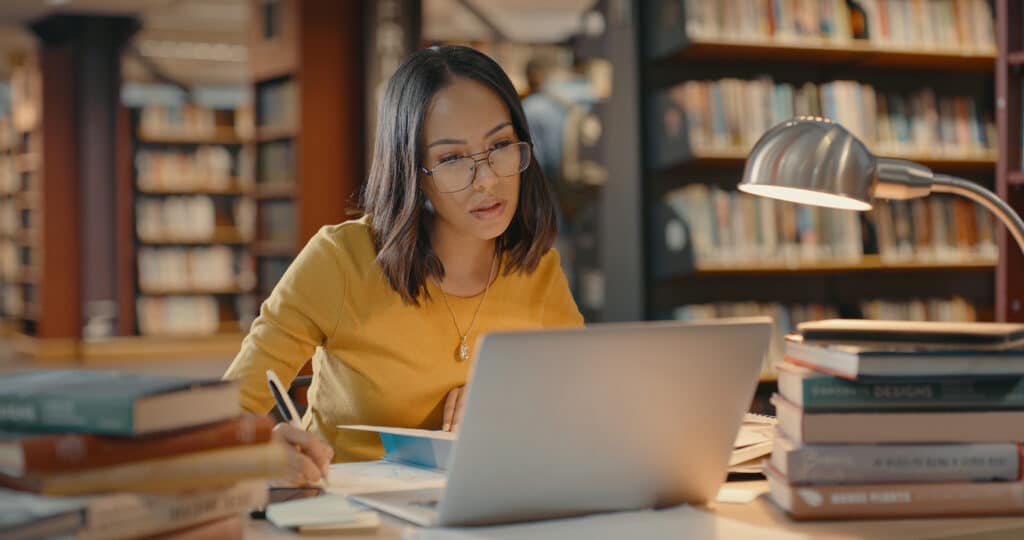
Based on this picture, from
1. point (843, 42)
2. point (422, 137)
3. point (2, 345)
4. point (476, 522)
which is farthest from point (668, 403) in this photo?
point (2, 345)

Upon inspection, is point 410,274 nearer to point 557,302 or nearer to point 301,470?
point 557,302

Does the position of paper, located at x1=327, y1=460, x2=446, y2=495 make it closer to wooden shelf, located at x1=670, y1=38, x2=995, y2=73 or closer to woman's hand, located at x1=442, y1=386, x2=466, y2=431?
woman's hand, located at x1=442, y1=386, x2=466, y2=431

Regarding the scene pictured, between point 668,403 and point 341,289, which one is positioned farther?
point 341,289

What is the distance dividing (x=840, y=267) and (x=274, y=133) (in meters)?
3.66

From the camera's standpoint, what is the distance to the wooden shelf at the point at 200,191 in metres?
8.83

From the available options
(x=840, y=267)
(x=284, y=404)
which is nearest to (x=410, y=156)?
(x=284, y=404)

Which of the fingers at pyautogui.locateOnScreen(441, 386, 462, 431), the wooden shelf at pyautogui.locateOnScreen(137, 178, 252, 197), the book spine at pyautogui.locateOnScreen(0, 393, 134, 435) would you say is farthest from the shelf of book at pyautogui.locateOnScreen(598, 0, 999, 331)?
the wooden shelf at pyautogui.locateOnScreen(137, 178, 252, 197)

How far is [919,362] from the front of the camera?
1.13 m

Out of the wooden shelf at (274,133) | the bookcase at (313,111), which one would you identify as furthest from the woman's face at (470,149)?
the wooden shelf at (274,133)

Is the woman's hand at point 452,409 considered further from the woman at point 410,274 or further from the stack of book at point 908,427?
the stack of book at point 908,427

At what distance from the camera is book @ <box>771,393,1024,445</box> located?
1.13 meters

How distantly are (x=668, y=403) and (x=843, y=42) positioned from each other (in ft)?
10.3

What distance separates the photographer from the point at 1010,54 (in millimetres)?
3088

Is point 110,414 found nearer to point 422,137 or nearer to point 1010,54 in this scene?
point 422,137
